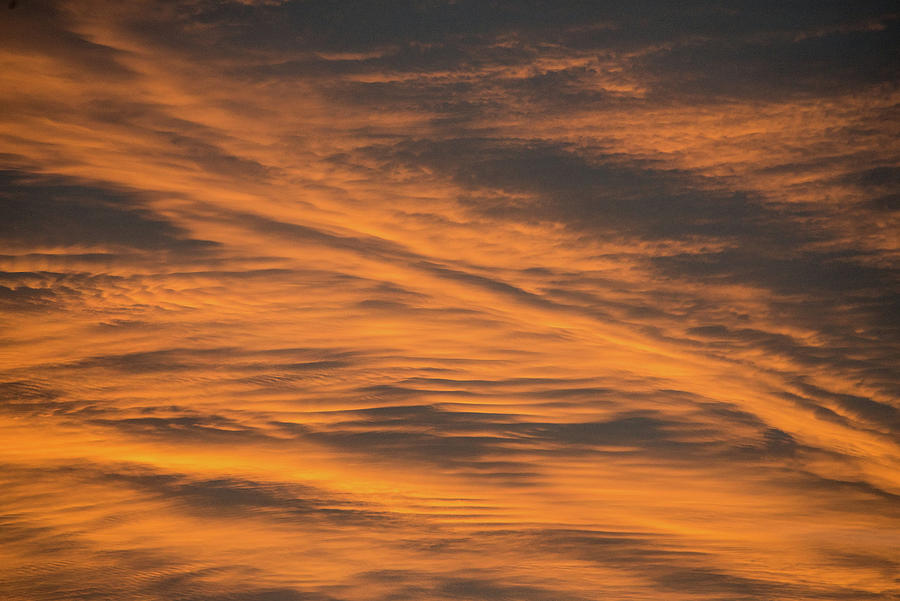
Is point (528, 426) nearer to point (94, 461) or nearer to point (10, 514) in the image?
point (94, 461)

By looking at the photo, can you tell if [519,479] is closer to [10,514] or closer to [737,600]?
[737,600]

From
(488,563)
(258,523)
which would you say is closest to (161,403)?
(258,523)

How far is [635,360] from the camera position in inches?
153

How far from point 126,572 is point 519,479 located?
2.04 meters

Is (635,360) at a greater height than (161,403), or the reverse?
(635,360)

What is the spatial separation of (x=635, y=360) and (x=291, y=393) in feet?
5.87

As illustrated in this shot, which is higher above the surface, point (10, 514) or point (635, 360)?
point (635, 360)

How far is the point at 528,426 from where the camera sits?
3.95m

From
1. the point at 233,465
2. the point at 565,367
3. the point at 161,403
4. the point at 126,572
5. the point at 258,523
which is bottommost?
the point at 126,572

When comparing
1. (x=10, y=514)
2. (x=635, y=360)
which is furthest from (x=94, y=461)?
(x=635, y=360)

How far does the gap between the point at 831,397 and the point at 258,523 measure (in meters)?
2.99

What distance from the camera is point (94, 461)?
3994mm

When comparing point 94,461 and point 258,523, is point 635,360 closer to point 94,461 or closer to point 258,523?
point 258,523

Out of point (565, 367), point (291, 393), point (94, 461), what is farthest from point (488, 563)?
point (94, 461)
